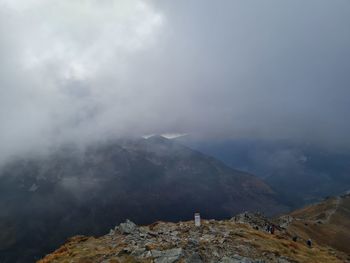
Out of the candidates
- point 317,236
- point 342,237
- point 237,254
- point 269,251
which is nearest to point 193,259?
point 237,254

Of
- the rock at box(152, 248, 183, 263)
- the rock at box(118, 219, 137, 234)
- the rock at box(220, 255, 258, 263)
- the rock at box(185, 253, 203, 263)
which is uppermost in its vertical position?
the rock at box(118, 219, 137, 234)

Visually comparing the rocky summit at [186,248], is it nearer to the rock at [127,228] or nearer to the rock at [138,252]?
the rock at [138,252]

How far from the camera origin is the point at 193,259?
143 feet

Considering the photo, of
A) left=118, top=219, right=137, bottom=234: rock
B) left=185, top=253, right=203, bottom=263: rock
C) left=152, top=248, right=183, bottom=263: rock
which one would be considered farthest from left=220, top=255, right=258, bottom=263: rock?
left=118, top=219, right=137, bottom=234: rock

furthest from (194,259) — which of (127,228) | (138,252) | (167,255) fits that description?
(127,228)

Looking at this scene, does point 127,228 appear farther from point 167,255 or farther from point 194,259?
point 194,259

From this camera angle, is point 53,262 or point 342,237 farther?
point 342,237

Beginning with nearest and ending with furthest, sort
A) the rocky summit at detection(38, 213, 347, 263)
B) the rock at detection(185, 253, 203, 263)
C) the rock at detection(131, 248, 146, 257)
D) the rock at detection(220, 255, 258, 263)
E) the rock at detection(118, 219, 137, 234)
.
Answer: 1. the rock at detection(185, 253, 203, 263)
2. the rock at detection(220, 255, 258, 263)
3. the rocky summit at detection(38, 213, 347, 263)
4. the rock at detection(131, 248, 146, 257)
5. the rock at detection(118, 219, 137, 234)

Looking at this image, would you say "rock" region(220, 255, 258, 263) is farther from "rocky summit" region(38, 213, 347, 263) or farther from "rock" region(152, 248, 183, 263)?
"rock" region(152, 248, 183, 263)

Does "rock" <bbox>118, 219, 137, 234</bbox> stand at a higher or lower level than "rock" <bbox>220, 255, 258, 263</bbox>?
higher

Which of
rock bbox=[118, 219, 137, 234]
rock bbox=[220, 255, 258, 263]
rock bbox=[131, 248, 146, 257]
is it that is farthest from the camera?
rock bbox=[118, 219, 137, 234]

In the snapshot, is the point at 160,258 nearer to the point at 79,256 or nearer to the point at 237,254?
the point at 237,254

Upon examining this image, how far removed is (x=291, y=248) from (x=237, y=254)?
1354 centimetres

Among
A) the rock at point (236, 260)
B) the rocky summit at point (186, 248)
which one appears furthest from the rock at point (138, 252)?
the rock at point (236, 260)
